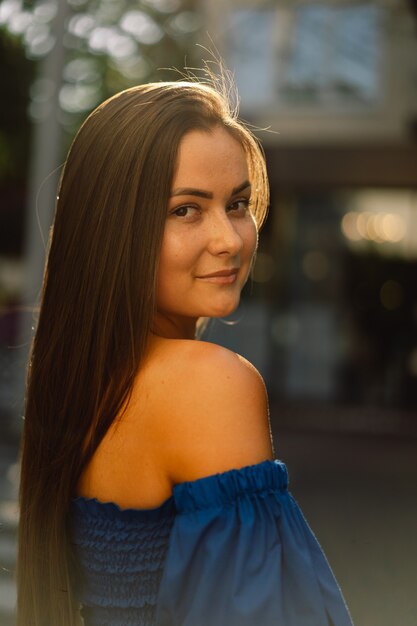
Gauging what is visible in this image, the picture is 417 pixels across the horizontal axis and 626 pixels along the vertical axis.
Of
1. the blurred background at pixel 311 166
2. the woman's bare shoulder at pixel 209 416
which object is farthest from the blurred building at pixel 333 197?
the woman's bare shoulder at pixel 209 416

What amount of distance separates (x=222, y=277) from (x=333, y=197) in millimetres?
17265

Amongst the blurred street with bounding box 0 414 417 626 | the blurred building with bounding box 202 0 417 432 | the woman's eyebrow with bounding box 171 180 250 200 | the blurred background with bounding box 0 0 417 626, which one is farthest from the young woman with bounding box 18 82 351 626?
the blurred building with bounding box 202 0 417 432

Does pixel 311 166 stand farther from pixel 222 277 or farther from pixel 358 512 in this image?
pixel 222 277

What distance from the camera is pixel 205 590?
144 cm

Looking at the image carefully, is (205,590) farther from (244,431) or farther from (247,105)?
(247,105)

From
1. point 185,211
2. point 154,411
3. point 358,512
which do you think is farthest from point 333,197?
point 154,411

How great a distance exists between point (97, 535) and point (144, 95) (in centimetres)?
66

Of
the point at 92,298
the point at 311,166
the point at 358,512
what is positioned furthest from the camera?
the point at 311,166

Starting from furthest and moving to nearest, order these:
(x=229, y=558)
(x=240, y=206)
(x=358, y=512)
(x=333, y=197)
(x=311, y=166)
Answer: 1. (x=333, y=197)
2. (x=311, y=166)
3. (x=358, y=512)
4. (x=240, y=206)
5. (x=229, y=558)

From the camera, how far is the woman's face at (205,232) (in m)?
1.61

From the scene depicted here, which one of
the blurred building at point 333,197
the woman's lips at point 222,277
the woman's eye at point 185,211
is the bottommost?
the woman's lips at point 222,277

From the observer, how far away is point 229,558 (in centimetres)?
145

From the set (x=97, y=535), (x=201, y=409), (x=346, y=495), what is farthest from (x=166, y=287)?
(x=346, y=495)

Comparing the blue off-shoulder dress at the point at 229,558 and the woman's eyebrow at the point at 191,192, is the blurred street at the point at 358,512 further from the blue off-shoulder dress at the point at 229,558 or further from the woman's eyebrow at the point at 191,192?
the woman's eyebrow at the point at 191,192
